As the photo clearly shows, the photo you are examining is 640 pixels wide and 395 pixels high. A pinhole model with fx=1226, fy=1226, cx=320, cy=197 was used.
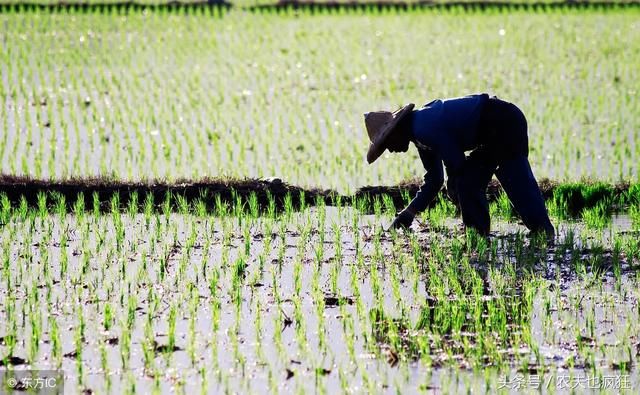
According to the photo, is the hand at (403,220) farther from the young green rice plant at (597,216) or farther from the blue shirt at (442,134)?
the young green rice plant at (597,216)

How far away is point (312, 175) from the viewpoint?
814 cm

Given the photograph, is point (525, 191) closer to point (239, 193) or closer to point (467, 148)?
point (467, 148)

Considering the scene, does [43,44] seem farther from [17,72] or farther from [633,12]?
[633,12]

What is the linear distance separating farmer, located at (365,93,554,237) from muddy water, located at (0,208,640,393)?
0.20m

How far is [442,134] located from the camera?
19.3ft

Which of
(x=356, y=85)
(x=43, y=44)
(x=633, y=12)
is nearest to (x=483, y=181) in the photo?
(x=356, y=85)

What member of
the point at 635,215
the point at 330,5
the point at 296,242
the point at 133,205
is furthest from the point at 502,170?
the point at 330,5

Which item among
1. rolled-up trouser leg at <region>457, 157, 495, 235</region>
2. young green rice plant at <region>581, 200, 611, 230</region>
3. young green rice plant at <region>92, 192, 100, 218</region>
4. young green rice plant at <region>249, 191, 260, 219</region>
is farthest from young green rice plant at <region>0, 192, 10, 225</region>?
young green rice plant at <region>581, 200, 611, 230</region>

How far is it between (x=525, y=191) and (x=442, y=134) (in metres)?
0.68

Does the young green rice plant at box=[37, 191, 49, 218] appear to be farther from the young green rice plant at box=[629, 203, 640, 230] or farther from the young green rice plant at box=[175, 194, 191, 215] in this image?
the young green rice plant at box=[629, 203, 640, 230]

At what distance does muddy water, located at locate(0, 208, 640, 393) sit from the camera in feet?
14.0

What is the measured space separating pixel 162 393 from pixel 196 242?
2426mm

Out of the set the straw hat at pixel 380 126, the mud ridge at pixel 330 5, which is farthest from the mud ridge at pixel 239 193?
the mud ridge at pixel 330 5

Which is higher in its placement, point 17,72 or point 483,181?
point 17,72
